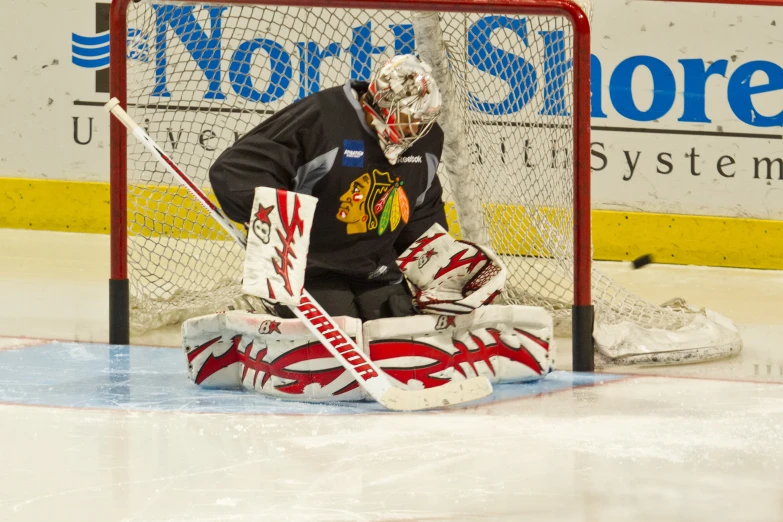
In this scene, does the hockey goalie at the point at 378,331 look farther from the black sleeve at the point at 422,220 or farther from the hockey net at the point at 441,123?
the hockey net at the point at 441,123

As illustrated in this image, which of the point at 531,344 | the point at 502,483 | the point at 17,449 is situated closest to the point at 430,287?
the point at 531,344

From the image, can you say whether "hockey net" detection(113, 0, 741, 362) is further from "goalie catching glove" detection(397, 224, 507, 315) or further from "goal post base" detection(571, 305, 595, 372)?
"goalie catching glove" detection(397, 224, 507, 315)

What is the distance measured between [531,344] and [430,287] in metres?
0.32

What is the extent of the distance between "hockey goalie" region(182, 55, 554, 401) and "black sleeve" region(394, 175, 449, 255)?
3cm

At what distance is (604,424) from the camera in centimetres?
303

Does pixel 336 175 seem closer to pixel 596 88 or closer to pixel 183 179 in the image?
pixel 183 179

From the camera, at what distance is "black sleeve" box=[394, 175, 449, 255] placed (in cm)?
355

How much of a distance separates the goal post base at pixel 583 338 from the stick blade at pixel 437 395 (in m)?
0.52

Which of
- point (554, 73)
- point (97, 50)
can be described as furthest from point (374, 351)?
point (97, 50)

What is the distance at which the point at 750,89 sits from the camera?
5.49m

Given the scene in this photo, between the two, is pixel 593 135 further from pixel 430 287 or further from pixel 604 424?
pixel 604 424

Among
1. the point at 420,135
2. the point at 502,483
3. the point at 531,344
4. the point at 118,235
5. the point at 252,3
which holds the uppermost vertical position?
the point at 252,3

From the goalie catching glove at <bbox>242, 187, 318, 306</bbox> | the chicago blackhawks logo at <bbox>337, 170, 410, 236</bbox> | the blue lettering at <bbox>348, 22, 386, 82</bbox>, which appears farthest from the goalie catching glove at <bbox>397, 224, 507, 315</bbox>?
the blue lettering at <bbox>348, 22, 386, 82</bbox>

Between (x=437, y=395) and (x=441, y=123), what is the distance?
50.8 inches
